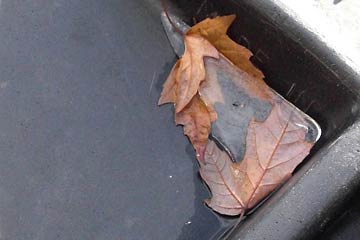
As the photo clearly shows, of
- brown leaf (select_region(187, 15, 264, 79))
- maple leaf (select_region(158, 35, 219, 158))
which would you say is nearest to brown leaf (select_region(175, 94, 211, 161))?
maple leaf (select_region(158, 35, 219, 158))

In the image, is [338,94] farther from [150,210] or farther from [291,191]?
[150,210]

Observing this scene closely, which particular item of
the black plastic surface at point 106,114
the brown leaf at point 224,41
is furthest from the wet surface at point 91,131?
the brown leaf at point 224,41

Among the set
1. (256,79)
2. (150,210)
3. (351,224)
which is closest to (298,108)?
(256,79)

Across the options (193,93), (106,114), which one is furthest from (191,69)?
(106,114)

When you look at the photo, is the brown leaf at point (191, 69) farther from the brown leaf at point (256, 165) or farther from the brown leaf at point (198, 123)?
the brown leaf at point (256, 165)

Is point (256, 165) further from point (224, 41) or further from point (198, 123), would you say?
point (224, 41)

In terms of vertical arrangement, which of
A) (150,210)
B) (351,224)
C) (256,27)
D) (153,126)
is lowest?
(150,210)
